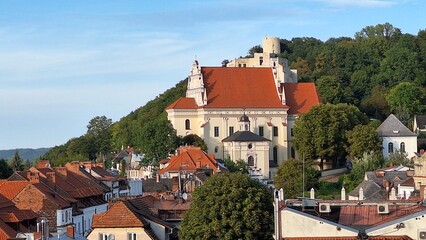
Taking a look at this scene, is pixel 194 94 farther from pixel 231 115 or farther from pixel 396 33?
pixel 396 33

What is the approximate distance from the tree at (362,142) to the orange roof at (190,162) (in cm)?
1619

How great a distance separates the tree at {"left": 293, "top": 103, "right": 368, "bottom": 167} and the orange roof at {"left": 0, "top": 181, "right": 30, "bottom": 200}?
180 feet

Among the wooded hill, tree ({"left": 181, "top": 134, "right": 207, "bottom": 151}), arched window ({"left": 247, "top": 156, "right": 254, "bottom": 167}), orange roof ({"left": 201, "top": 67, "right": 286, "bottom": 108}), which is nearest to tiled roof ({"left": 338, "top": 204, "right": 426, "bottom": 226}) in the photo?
arched window ({"left": 247, "top": 156, "right": 254, "bottom": 167})

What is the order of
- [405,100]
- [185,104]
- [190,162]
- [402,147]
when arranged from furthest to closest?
[405,100] < [185,104] < [402,147] < [190,162]

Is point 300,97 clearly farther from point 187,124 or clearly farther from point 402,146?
point 402,146

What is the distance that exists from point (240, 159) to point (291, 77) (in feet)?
98.0

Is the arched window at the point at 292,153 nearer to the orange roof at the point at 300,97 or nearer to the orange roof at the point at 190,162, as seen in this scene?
the orange roof at the point at 300,97

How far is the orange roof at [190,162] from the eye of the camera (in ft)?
300

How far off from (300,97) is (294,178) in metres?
34.7

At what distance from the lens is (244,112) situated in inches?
4744

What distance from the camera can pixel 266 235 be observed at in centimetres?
4234

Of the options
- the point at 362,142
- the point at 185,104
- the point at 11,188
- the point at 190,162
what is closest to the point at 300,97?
the point at 185,104

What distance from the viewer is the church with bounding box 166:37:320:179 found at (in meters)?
115

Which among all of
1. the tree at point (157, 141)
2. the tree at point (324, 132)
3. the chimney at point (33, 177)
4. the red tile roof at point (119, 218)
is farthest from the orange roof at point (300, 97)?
the red tile roof at point (119, 218)
